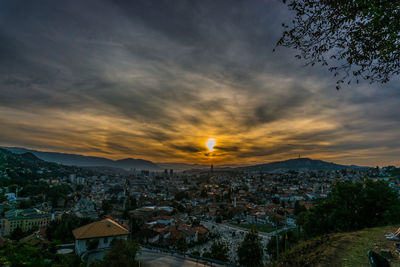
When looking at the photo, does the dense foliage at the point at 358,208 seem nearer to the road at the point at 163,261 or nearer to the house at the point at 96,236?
the road at the point at 163,261

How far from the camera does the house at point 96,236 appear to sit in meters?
13.2

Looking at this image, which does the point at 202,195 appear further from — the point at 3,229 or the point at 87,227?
the point at 87,227

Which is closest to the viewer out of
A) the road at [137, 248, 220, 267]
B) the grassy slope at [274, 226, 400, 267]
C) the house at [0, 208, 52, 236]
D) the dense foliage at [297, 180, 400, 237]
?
the grassy slope at [274, 226, 400, 267]

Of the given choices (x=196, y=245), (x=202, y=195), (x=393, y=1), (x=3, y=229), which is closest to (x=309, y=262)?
(x=393, y=1)

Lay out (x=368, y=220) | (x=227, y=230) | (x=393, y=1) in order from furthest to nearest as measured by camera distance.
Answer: (x=227, y=230)
(x=368, y=220)
(x=393, y=1)

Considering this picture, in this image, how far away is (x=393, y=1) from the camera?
3.84 meters

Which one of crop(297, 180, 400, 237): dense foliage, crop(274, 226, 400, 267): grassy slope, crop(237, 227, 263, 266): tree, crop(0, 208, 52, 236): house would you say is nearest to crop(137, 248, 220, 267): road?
crop(237, 227, 263, 266): tree

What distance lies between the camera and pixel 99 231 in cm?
1386

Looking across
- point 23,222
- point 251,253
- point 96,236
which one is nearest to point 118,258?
point 96,236

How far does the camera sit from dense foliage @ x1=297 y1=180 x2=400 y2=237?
11.7 metres

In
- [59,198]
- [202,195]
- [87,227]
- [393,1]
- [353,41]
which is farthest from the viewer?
[202,195]

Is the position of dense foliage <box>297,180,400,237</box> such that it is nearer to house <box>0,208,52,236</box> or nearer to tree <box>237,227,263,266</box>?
tree <box>237,227,263,266</box>

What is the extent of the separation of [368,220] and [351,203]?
1.12 metres

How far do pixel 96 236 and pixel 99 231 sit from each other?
48cm
